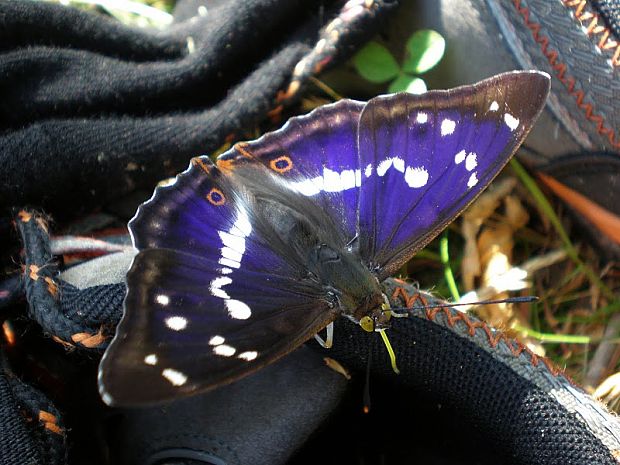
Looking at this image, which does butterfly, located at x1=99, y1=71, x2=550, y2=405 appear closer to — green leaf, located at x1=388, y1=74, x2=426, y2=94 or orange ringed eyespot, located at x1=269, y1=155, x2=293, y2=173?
orange ringed eyespot, located at x1=269, y1=155, x2=293, y2=173

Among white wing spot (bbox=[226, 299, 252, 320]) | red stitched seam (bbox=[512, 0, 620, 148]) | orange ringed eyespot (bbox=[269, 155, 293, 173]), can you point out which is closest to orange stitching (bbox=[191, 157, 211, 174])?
orange ringed eyespot (bbox=[269, 155, 293, 173])

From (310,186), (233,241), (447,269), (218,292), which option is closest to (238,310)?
(218,292)

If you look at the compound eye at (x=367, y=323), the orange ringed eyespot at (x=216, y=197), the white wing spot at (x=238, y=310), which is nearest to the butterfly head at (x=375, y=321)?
the compound eye at (x=367, y=323)

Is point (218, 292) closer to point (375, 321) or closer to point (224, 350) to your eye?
point (224, 350)

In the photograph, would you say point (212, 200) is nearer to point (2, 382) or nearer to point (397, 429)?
point (2, 382)

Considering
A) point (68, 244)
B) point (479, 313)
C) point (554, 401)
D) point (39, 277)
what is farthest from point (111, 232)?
point (554, 401)

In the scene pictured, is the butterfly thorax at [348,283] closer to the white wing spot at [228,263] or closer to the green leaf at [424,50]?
the white wing spot at [228,263]
